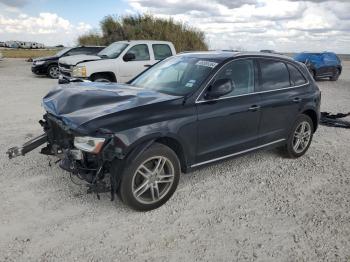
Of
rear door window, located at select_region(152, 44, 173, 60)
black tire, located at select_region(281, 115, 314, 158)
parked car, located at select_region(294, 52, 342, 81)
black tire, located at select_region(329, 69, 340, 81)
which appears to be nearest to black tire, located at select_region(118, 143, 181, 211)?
black tire, located at select_region(281, 115, 314, 158)

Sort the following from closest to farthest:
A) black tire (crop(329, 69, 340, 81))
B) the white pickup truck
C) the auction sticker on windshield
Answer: the auction sticker on windshield → the white pickup truck → black tire (crop(329, 69, 340, 81))

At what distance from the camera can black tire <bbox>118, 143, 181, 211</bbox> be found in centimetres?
409

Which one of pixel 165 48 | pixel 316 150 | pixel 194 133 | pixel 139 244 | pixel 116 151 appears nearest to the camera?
pixel 139 244

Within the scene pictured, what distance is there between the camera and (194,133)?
15.2 ft

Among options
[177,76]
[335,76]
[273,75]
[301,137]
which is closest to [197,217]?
[177,76]

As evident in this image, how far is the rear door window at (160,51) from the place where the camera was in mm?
12891

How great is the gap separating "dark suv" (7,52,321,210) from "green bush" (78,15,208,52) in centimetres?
2108

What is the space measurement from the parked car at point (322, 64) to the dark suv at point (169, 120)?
16.0m

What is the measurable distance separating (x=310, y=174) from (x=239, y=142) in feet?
4.42

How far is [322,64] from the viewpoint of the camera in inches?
830

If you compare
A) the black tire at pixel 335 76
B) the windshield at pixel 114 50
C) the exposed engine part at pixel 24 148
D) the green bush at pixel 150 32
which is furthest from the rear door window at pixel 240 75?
the green bush at pixel 150 32

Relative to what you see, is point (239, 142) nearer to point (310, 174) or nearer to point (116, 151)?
point (310, 174)

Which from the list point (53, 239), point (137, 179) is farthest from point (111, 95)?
point (53, 239)

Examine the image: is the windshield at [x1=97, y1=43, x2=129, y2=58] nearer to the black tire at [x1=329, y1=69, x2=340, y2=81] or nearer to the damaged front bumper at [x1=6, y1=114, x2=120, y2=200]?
the damaged front bumper at [x1=6, y1=114, x2=120, y2=200]
